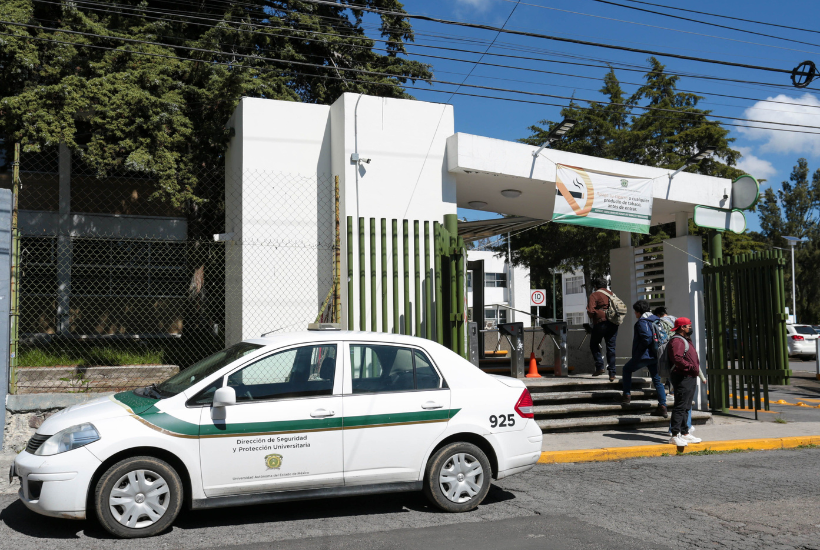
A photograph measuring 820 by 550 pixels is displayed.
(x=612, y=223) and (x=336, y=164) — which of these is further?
(x=612, y=223)

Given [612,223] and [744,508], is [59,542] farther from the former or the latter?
[612,223]

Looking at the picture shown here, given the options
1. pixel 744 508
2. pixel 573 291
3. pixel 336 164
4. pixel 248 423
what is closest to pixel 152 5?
pixel 336 164

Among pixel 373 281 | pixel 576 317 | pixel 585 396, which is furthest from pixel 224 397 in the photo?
pixel 576 317

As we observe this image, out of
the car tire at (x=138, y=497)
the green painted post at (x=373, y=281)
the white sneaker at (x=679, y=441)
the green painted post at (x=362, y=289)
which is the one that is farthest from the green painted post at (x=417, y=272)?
the car tire at (x=138, y=497)

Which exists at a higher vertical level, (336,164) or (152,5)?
(152,5)

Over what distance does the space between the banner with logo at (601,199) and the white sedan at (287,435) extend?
19.6 ft

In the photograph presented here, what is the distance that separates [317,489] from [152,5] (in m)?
13.9

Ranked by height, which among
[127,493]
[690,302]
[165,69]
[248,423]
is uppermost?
[165,69]

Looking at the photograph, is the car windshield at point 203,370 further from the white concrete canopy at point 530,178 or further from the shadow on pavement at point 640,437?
the shadow on pavement at point 640,437

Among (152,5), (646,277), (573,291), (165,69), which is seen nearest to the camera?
(165,69)

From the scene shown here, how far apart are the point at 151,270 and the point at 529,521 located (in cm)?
→ 1122

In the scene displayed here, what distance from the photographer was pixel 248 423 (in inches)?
213

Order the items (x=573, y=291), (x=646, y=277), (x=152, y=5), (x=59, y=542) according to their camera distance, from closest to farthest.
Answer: (x=59, y=542) < (x=646, y=277) < (x=152, y=5) < (x=573, y=291)

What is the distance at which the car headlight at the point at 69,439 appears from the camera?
16.7 ft
